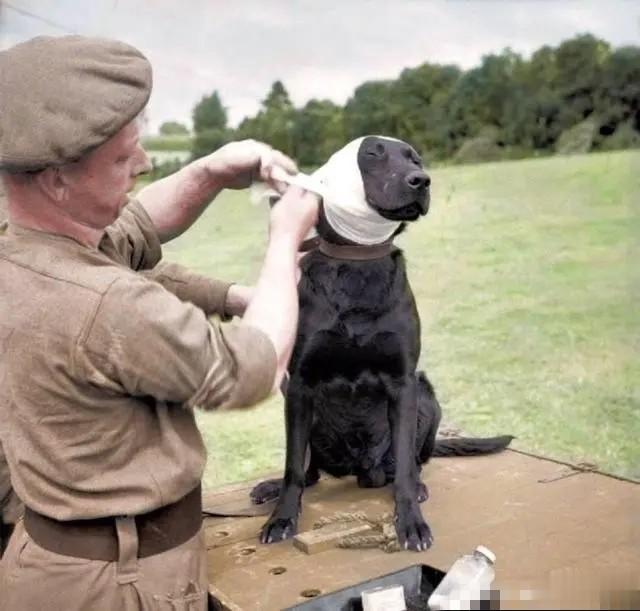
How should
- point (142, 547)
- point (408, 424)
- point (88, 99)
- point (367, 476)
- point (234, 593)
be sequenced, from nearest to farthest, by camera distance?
point (88, 99), point (142, 547), point (234, 593), point (408, 424), point (367, 476)

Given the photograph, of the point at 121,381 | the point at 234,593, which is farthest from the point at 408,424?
the point at 121,381

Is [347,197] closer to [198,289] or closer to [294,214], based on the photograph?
[294,214]

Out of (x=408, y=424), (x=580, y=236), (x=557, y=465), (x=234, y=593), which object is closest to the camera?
(x=234, y=593)

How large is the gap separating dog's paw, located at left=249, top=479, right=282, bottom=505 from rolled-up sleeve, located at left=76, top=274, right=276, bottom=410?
0.78 metres

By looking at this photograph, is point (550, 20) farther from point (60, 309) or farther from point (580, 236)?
point (60, 309)

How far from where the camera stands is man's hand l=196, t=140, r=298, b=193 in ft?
4.89

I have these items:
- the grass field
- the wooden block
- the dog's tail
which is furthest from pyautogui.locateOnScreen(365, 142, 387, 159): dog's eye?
the grass field

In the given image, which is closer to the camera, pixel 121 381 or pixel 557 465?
pixel 121 381

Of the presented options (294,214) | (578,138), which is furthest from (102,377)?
(578,138)

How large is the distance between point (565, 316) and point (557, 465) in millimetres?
1052

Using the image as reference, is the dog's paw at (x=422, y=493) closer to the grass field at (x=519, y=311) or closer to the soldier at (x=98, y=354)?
the soldier at (x=98, y=354)

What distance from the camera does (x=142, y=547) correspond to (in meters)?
1.32

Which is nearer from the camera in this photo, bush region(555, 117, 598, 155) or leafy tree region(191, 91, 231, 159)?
bush region(555, 117, 598, 155)

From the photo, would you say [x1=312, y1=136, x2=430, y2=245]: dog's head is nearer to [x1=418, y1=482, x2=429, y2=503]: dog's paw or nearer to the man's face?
the man's face
